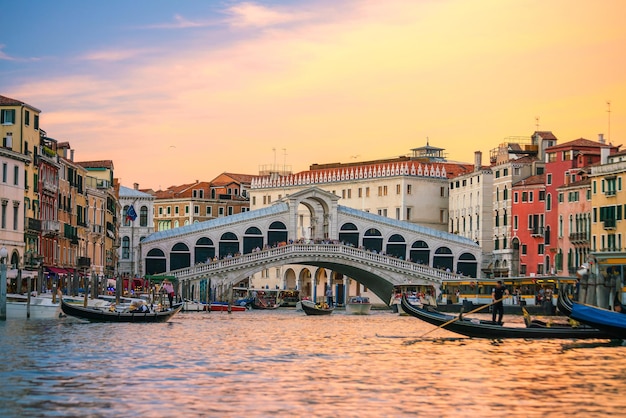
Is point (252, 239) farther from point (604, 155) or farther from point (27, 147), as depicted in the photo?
point (27, 147)

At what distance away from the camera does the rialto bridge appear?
263ft

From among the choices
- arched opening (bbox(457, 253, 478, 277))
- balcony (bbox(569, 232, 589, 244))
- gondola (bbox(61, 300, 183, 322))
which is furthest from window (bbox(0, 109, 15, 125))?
arched opening (bbox(457, 253, 478, 277))

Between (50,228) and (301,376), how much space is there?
1501 inches

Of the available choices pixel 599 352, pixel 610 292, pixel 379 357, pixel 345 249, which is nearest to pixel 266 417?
pixel 379 357

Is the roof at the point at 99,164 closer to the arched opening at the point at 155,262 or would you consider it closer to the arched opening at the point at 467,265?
the arched opening at the point at 155,262

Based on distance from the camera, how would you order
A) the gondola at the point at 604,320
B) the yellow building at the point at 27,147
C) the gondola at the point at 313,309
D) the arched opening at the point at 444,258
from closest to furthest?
the gondola at the point at 604,320
the yellow building at the point at 27,147
the gondola at the point at 313,309
the arched opening at the point at 444,258

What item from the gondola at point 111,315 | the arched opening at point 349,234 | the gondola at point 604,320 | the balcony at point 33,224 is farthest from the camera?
the arched opening at point 349,234

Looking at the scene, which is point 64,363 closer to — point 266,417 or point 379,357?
point 379,357

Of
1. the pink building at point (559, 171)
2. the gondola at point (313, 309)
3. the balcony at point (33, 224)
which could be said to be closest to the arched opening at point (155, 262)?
the gondola at point (313, 309)

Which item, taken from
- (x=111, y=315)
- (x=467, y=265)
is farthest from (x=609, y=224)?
(x=111, y=315)

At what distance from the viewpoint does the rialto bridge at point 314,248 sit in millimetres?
80188

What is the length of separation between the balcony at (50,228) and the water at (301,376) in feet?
74.0

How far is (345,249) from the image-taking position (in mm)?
80812

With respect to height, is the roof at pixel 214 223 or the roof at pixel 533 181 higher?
the roof at pixel 533 181
